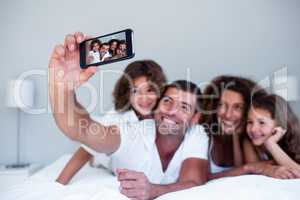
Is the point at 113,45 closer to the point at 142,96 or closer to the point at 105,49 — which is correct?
the point at 105,49

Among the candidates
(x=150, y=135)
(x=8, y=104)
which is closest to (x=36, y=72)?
(x=8, y=104)

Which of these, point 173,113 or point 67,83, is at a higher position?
point 67,83

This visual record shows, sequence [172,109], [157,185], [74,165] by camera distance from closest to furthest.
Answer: [157,185], [74,165], [172,109]

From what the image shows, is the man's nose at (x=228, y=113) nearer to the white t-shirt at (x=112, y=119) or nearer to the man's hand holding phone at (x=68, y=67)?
the white t-shirt at (x=112, y=119)

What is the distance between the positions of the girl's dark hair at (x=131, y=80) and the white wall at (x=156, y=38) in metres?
0.03

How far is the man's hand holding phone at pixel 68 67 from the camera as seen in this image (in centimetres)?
98

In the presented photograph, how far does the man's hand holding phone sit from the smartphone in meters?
0.02

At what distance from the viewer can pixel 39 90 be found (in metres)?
1.41

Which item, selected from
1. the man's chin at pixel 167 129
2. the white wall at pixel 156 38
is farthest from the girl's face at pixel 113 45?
the man's chin at pixel 167 129

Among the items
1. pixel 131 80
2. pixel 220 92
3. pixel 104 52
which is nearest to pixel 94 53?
pixel 104 52

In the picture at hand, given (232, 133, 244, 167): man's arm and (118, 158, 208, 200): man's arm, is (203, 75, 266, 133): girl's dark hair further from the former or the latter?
(118, 158, 208, 200): man's arm

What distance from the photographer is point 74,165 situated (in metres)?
1.25

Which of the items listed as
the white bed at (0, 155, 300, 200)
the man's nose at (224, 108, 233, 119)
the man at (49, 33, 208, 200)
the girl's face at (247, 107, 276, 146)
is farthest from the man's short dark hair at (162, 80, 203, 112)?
the white bed at (0, 155, 300, 200)

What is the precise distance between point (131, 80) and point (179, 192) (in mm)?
560
